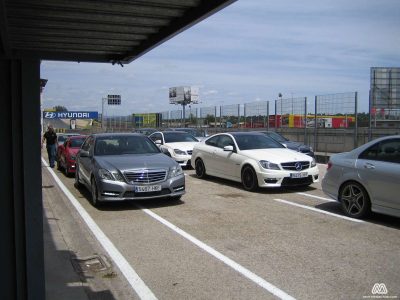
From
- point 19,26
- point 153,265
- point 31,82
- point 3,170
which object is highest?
point 19,26

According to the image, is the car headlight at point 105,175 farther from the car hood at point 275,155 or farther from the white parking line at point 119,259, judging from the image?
the car hood at point 275,155

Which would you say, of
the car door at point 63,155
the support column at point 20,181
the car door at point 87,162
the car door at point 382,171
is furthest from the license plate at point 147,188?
the car door at point 63,155

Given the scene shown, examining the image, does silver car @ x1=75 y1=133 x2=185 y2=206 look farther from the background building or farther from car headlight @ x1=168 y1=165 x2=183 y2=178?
the background building

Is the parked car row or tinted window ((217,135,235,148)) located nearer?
the parked car row

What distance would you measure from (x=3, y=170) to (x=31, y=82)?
69 centimetres

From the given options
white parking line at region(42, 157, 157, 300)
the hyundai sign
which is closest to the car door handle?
white parking line at region(42, 157, 157, 300)

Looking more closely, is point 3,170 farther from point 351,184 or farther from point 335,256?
point 351,184

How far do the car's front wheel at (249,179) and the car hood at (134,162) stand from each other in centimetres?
216

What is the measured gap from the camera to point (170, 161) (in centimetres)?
976

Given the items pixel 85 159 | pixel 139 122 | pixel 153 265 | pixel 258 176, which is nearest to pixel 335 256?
pixel 153 265

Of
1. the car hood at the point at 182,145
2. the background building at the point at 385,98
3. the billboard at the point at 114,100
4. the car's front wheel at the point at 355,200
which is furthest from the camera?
the billboard at the point at 114,100

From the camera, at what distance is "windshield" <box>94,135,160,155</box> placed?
407 inches

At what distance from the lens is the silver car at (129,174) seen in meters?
8.89

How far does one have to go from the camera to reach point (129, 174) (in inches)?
353
